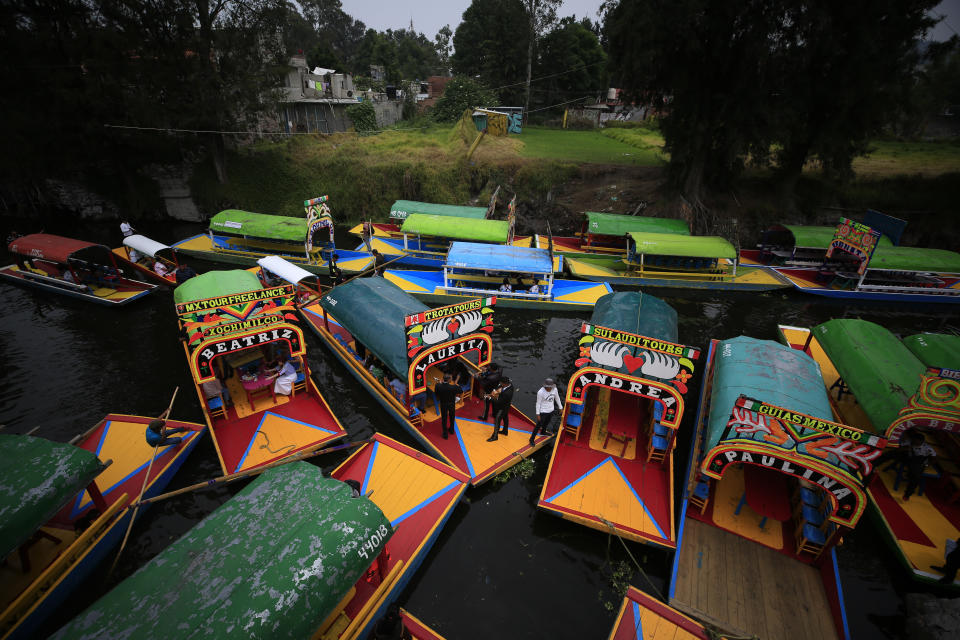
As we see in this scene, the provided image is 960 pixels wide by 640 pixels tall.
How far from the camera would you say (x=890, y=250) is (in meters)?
20.6

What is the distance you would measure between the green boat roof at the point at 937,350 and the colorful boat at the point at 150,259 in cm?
2904

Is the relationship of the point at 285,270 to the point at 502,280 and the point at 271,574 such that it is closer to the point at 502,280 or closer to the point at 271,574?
the point at 502,280

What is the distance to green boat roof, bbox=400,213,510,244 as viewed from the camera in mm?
22031

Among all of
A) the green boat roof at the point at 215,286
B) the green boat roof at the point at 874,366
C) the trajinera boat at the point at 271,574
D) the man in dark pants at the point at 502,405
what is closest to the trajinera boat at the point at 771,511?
the green boat roof at the point at 874,366

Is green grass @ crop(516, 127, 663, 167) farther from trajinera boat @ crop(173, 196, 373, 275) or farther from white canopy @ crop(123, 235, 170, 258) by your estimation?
white canopy @ crop(123, 235, 170, 258)

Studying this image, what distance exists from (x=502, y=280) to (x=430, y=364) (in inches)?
384

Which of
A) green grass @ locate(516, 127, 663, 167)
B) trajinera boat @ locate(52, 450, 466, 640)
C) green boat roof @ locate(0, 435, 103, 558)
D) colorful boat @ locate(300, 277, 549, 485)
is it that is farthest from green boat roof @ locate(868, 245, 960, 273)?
green boat roof @ locate(0, 435, 103, 558)

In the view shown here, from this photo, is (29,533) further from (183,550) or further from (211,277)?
(211,277)

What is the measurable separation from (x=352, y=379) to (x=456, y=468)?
6.14 meters

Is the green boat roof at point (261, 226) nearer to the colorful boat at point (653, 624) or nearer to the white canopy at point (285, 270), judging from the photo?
the white canopy at point (285, 270)

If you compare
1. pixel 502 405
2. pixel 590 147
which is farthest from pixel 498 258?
pixel 590 147

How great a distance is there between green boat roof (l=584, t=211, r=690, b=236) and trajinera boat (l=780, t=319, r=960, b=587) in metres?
11.2

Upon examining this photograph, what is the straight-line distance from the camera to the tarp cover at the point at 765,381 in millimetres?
9508

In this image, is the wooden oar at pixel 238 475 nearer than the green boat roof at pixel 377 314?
Yes
